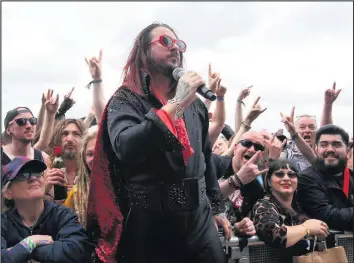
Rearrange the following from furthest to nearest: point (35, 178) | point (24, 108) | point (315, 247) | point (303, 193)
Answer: point (24, 108), point (303, 193), point (315, 247), point (35, 178)

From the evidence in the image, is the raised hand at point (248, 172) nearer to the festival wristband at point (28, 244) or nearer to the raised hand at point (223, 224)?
the raised hand at point (223, 224)

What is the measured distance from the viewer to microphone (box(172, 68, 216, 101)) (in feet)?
7.00

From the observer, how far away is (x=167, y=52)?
7.77 feet

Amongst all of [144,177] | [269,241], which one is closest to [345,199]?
A: [269,241]

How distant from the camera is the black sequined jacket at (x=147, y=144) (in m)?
2.03

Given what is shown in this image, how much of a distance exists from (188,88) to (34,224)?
1.26 meters

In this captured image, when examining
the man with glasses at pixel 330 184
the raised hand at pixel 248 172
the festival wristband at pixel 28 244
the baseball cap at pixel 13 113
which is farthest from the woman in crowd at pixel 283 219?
the baseball cap at pixel 13 113

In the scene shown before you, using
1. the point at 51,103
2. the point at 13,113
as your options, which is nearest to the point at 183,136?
the point at 13,113

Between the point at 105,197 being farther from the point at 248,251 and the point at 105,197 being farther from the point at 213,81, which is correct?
the point at 213,81

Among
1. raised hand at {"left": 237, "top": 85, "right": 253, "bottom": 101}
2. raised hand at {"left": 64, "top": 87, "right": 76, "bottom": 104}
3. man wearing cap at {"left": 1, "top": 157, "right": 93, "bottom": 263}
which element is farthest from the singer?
raised hand at {"left": 237, "top": 85, "right": 253, "bottom": 101}

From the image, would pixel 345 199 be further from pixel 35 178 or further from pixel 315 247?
pixel 35 178

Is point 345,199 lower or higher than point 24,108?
lower

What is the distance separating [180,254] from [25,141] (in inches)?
78.7

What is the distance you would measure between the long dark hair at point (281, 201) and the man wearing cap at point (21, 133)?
1662 millimetres
